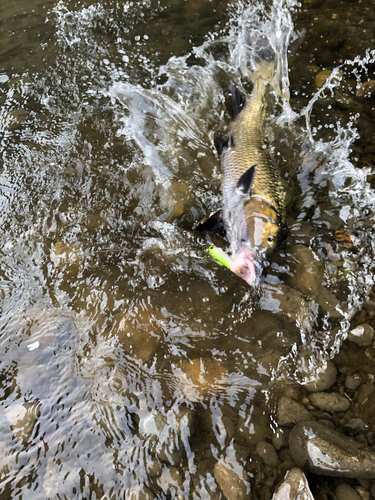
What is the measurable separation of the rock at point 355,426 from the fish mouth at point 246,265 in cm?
132

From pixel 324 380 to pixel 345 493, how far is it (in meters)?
0.75

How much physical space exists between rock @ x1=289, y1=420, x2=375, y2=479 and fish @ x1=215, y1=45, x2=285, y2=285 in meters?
1.26

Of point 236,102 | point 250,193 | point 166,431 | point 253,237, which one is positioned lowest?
point 166,431

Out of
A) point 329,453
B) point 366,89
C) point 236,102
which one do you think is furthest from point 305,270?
point 366,89

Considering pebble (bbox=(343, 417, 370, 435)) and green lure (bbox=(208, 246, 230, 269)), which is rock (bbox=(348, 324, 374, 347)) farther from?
green lure (bbox=(208, 246, 230, 269))

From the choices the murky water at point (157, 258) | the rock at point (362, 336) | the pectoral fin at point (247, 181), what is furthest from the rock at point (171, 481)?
the pectoral fin at point (247, 181)

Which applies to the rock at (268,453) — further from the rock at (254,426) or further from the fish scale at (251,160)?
the fish scale at (251,160)

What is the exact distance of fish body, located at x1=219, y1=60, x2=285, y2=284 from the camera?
119 inches

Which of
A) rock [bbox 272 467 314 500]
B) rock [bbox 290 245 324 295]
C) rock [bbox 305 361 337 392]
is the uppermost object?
rock [bbox 290 245 324 295]

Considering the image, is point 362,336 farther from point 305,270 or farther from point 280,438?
point 280,438

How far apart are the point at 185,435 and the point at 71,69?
5.10 metres

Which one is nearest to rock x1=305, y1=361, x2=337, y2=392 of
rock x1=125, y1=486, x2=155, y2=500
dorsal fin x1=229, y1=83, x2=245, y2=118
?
rock x1=125, y1=486, x2=155, y2=500

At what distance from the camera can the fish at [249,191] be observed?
303 centimetres

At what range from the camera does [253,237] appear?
10.1ft
